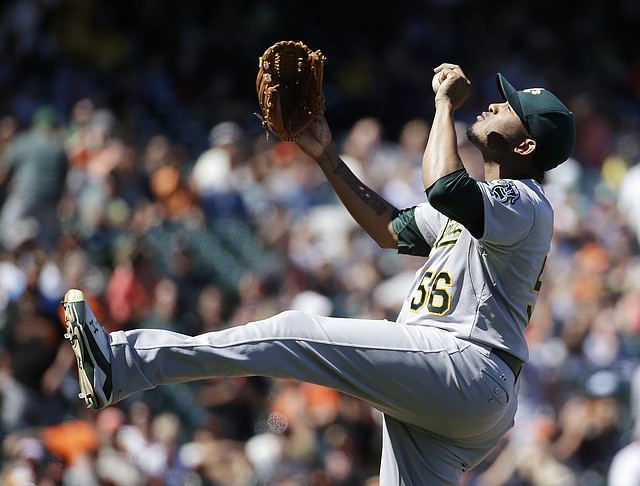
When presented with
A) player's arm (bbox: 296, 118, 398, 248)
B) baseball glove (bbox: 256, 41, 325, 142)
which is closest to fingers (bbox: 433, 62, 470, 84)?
baseball glove (bbox: 256, 41, 325, 142)

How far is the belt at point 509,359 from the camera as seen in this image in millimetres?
4301

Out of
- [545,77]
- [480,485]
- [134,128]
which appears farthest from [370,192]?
[545,77]

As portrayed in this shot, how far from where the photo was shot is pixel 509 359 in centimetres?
435

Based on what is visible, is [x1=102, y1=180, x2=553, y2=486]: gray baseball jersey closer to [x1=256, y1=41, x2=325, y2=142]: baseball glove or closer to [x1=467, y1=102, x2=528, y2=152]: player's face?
[x1=467, y1=102, x2=528, y2=152]: player's face

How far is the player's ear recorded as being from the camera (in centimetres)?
438

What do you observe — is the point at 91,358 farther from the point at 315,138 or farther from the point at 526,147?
the point at 526,147

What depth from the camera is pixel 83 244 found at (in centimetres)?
938

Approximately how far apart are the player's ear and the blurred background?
4335 mm

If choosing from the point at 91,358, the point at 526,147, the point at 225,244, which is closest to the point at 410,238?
the point at 526,147

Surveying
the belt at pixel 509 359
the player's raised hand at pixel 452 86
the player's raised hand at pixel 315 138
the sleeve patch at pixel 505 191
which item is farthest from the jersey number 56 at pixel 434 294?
the player's raised hand at pixel 315 138

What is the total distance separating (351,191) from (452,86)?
0.79m

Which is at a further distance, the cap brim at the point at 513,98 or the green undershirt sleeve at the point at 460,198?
the cap brim at the point at 513,98

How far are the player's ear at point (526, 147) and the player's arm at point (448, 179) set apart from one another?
0.98ft

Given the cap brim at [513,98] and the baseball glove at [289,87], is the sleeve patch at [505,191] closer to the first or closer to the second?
the cap brim at [513,98]
